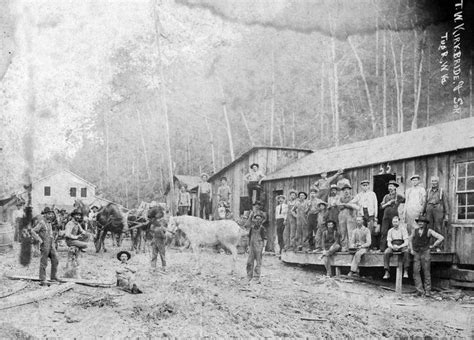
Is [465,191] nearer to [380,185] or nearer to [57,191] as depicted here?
[380,185]

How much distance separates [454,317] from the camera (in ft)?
21.5

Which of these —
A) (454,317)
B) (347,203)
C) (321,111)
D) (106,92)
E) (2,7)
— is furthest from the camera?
(321,111)

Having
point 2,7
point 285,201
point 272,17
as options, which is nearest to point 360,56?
point 272,17

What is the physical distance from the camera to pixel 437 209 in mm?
8633

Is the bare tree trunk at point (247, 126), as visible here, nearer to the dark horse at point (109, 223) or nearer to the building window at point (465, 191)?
the dark horse at point (109, 223)

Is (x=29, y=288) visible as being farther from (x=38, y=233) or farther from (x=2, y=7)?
(x=2, y=7)

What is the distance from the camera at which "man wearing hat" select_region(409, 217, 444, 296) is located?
26.2ft

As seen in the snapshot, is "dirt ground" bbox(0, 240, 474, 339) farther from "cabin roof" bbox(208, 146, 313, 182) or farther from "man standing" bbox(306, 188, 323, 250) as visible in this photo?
"cabin roof" bbox(208, 146, 313, 182)

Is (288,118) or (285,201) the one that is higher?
(288,118)

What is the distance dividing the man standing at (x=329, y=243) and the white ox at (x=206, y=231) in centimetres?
177

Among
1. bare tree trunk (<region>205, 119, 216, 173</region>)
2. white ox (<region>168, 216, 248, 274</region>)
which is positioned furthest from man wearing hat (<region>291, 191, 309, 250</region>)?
bare tree trunk (<region>205, 119, 216, 173</region>)

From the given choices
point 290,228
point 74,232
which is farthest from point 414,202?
point 74,232

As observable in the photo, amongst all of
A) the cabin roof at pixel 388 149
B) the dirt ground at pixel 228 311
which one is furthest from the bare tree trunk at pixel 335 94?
the dirt ground at pixel 228 311

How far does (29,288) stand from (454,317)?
661 centimetres
